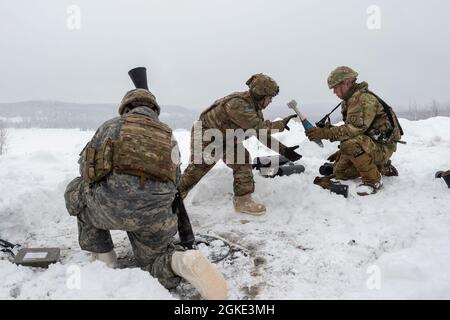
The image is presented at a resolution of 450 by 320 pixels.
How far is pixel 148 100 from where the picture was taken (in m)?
3.17

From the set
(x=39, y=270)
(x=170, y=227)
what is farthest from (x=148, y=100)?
(x=39, y=270)

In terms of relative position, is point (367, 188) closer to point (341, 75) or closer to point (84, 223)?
point (341, 75)

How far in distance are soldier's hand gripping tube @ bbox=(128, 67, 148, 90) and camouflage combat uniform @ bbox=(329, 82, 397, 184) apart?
2.44 metres

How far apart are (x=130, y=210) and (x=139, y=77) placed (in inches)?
54.0

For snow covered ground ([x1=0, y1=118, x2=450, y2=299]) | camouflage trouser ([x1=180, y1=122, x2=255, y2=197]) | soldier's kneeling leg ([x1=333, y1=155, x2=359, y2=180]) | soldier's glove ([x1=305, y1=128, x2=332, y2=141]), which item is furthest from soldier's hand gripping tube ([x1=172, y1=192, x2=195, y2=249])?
soldier's kneeling leg ([x1=333, y1=155, x2=359, y2=180])

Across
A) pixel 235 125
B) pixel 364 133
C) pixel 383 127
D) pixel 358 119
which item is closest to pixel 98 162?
pixel 235 125

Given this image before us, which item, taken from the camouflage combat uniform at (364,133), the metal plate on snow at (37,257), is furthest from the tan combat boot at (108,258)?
the camouflage combat uniform at (364,133)

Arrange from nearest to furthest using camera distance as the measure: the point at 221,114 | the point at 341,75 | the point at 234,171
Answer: the point at 221,114, the point at 234,171, the point at 341,75

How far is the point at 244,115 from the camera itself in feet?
14.9

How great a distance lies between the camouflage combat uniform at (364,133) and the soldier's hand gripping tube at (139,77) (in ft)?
7.99

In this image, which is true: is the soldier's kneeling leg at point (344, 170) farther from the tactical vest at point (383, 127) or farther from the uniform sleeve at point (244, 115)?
the uniform sleeve at point (244, 115)

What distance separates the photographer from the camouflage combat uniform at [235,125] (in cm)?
456

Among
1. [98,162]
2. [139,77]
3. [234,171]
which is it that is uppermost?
[139,77]

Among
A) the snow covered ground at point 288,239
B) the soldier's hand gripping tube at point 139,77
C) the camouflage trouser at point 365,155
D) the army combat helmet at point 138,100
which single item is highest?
the soldier's hand gripping tube at point 139,77
